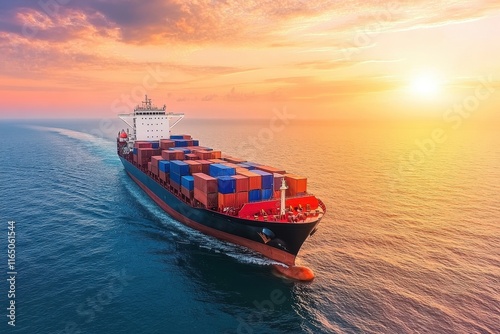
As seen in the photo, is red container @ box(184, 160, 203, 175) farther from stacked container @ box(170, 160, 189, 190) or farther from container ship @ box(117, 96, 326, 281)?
stacked container @ box(170, 160, 189, 190)

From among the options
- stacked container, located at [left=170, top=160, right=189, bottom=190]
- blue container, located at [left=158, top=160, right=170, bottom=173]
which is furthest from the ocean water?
blue container, located at [left=158, top=160, right=170, bottom=173]

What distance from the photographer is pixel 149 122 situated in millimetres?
71875

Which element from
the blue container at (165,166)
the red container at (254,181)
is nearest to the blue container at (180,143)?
the blue container at (165,166)

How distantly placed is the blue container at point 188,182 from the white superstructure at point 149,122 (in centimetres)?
3593

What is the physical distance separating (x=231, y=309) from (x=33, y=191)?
45399 mm

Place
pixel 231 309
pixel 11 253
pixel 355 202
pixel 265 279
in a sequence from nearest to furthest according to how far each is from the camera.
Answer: pixel 231 309 → pixel 265 279 → pixel 11 253 → pixel 355 202

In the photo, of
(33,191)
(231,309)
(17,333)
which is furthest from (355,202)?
(33,191)

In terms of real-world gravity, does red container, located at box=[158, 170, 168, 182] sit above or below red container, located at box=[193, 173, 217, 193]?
below

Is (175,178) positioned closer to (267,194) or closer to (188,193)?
(188,193)

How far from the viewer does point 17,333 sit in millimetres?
19766

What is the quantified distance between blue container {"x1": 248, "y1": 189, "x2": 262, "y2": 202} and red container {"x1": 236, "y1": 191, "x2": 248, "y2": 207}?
0.50 metres

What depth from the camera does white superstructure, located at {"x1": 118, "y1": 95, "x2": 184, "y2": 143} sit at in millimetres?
70875

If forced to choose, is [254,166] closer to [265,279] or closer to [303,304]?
[265,279]

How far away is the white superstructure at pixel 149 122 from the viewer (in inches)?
2790
